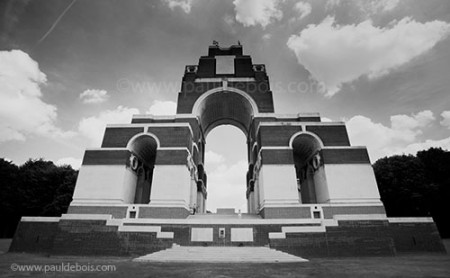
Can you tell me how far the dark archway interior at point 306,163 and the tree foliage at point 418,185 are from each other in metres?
13.9

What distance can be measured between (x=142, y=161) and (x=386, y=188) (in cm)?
3158

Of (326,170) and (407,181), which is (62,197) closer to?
(326,170)

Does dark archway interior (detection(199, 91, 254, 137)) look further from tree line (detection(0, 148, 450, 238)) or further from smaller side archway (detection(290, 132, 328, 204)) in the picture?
tree line (detection(0, 148, 450, 238))

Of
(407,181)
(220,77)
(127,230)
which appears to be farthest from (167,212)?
(407,181)

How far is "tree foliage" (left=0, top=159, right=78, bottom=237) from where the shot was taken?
110 feet

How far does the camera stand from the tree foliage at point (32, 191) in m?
33.7

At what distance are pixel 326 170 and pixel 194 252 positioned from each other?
12.9 meters

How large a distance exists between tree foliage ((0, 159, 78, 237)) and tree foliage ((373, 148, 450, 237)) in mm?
45195

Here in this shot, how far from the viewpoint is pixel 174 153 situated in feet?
65.0

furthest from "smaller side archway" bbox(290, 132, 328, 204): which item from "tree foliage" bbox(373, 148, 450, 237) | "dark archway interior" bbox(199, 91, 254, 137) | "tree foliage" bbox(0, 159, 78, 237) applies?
"tree foliage" bbox(0, 159, 78, 237)

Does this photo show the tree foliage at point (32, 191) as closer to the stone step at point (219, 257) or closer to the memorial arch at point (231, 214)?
the memorial arch at point (231, 214)

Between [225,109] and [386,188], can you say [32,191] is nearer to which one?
[225,109]

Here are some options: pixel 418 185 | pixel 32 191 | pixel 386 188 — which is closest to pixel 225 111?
pixel 386 188

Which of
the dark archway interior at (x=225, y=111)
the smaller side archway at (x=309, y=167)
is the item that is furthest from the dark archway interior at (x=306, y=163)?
the dark archway interior at (x=225, y=111)
